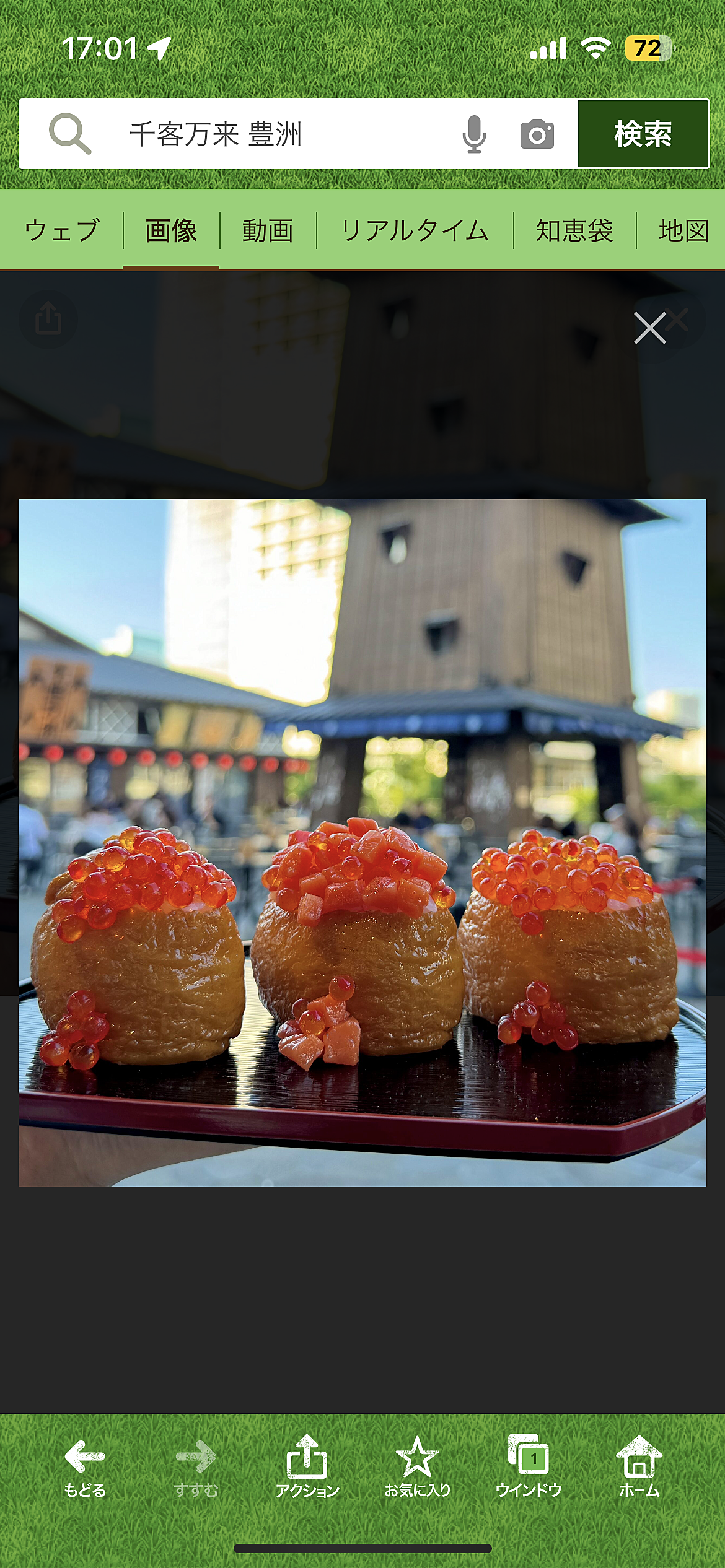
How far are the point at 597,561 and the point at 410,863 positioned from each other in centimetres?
567

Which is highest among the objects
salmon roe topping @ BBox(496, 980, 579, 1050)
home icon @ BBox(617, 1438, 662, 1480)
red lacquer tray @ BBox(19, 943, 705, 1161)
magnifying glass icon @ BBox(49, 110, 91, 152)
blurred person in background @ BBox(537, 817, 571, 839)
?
magnifying glass icon @ BBox(49, 110, 91, 152)

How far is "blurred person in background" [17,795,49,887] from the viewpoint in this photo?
13.3 feet

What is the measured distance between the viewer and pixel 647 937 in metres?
1.62

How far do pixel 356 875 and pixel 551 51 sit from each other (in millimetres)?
1312

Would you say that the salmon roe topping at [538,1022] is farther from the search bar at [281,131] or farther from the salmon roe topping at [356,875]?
the search bar at [281,131]

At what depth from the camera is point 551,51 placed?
1.33 m

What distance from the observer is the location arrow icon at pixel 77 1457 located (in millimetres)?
1018

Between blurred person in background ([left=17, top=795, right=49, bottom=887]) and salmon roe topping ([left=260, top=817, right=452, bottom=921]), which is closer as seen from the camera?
salmon roe topping ([left=260, top=817, right=452, bottom=921])

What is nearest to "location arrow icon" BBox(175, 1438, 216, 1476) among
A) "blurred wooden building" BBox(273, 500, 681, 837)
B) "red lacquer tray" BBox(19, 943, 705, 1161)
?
"red lacquer tray" BBox(19, 943, 705, 1161)

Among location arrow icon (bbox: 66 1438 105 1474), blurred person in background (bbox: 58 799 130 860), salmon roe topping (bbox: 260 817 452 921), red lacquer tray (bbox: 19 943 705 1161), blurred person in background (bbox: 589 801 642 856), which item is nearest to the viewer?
location arrow icon (bbox: 66 1438 105 1474)

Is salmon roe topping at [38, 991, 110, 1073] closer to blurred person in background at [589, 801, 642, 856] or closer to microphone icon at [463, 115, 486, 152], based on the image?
microphone icon at [463, 115, 486, 152]

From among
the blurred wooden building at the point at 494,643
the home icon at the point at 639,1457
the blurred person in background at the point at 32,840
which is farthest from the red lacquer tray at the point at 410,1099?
the blurred wooden building at the point at 494,643

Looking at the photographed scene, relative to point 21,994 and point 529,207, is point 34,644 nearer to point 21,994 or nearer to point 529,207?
point 21,994

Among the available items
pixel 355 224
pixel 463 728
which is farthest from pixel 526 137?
pixel 463 728
